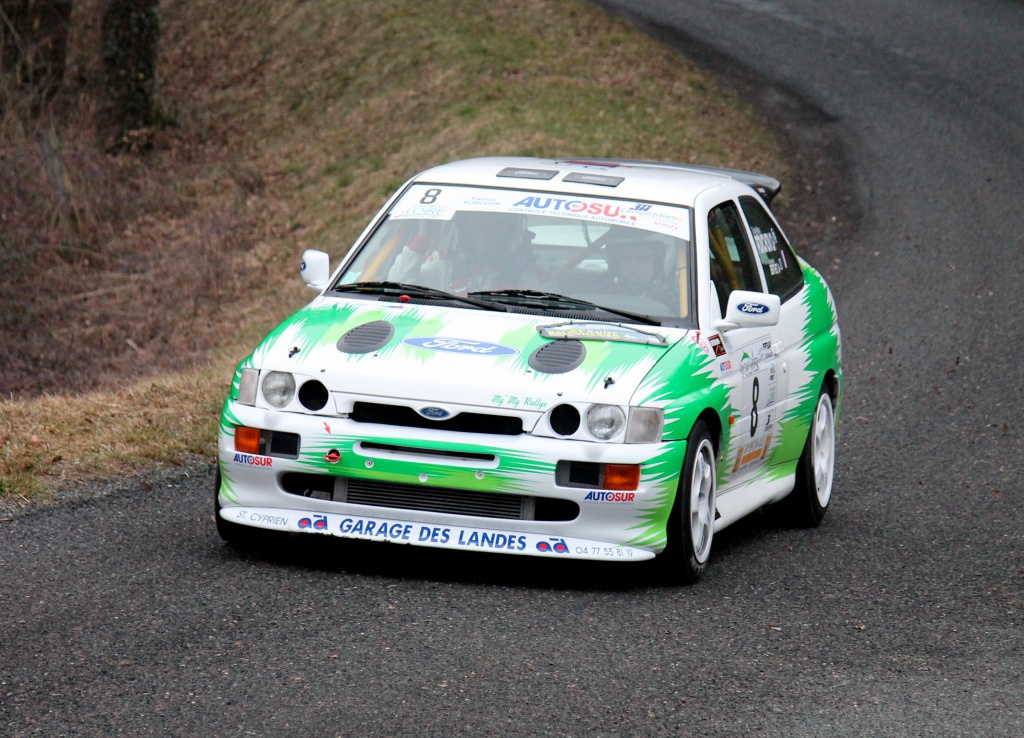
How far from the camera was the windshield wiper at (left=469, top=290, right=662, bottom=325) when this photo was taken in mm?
6934

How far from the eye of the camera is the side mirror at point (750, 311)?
22.9 ft

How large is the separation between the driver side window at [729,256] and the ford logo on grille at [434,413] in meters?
1.67

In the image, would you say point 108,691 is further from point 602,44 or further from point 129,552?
point 602,44

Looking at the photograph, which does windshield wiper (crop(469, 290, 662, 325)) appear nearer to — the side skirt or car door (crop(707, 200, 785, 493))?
car door (crop(707, 200, 785, 493))

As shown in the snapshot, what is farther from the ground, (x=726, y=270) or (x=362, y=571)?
(x=726, y=270)

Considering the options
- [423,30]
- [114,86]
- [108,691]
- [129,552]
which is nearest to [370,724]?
[108,691]

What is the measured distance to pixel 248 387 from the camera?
649cm

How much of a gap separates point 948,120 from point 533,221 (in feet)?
49.9

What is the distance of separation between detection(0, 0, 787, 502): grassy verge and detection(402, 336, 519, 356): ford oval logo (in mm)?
4285

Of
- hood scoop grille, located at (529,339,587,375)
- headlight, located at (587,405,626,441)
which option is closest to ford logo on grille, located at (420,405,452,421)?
hood scoop grille, located at (529,339,587,375)

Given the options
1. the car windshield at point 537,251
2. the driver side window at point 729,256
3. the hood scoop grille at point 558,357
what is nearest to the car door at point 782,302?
the driver side window at point 729,256

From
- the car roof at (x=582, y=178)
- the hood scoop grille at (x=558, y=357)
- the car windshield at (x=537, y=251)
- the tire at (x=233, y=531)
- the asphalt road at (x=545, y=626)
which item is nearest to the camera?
the asphalt road at (x=545, y=626)

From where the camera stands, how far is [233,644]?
17.4 feet

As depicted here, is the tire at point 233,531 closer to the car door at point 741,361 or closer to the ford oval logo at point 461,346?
the ford oval logo at point 461,346
